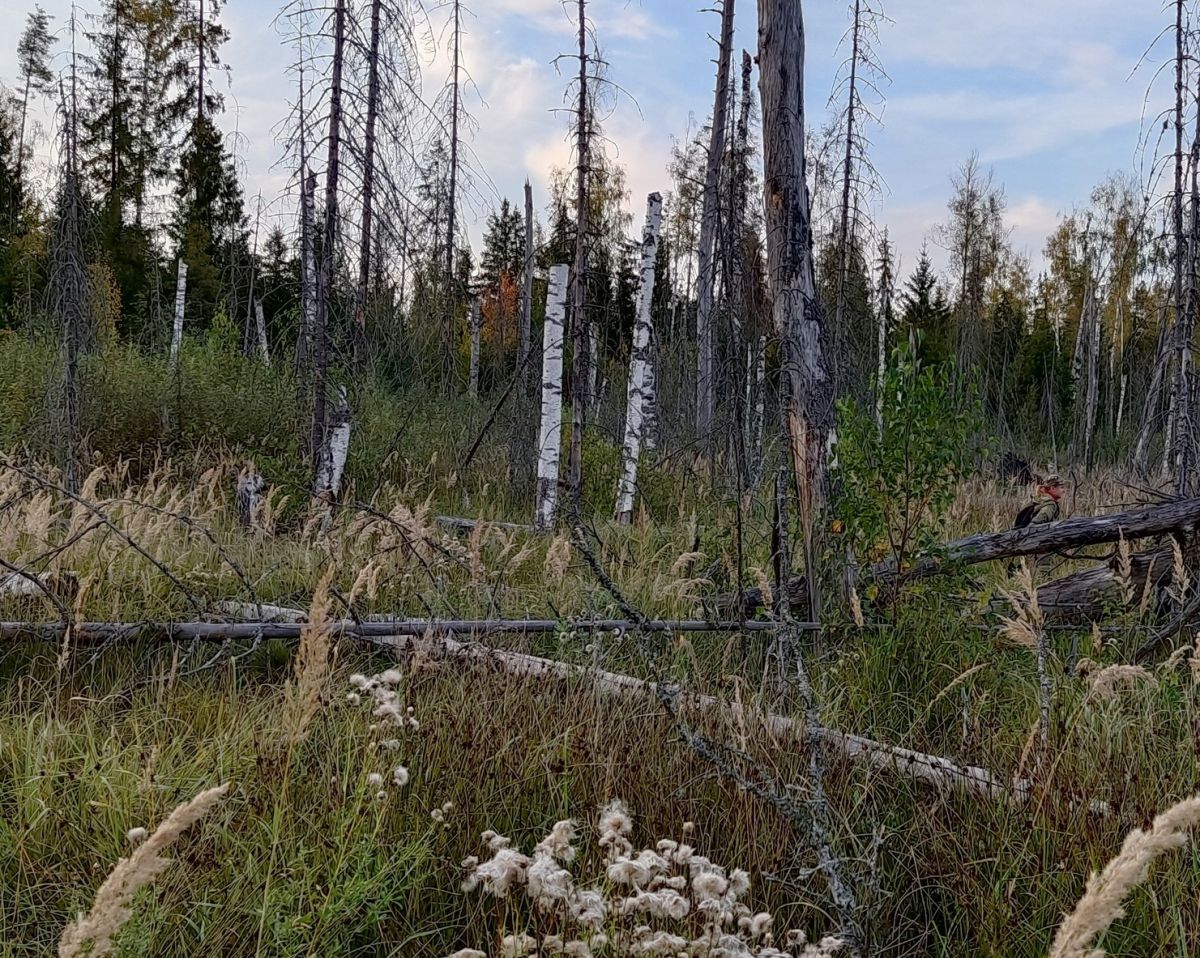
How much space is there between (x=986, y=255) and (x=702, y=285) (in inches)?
1324

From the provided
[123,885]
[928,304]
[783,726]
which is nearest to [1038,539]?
[783,726]

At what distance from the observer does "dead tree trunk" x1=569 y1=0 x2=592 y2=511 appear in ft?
28.0

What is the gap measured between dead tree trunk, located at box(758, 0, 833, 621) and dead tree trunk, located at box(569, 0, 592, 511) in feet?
12.6

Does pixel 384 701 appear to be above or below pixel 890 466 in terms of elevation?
A: below

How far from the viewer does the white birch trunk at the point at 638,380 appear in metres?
9.86

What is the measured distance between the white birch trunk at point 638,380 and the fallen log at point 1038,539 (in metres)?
4.96

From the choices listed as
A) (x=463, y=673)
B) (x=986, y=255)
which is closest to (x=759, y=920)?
(x=463, y=673)

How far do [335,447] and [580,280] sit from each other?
313 cm

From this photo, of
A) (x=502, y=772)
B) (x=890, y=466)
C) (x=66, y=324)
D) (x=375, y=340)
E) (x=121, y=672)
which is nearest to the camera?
(x=502, y=772)

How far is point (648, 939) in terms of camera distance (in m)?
1.61

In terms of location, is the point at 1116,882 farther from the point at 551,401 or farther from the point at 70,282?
the point at 551,401

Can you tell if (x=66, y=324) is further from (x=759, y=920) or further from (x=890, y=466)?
(x=759, y=920)

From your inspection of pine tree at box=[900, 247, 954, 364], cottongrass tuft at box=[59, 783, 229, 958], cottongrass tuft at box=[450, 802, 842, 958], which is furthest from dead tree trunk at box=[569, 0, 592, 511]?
pine tree at box=[900, 247, 954, 364]

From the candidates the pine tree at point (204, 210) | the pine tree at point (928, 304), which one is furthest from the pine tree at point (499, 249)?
the pine tree at point (928, 304)
